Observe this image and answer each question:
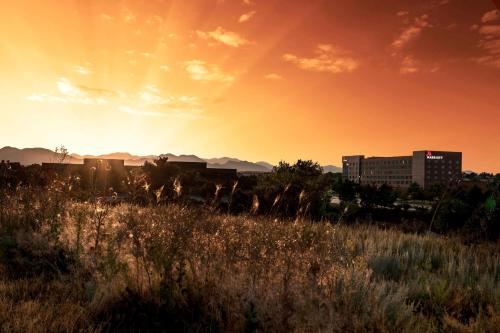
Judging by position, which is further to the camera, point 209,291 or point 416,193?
point 416,193

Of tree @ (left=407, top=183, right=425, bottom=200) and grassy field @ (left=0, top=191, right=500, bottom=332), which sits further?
tree @ (left=407, top=183, right=425, bottom=200)

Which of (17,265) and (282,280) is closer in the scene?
(282,280)

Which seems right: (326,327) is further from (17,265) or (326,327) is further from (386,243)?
(386,243)

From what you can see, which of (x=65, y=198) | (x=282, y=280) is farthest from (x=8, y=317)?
(x=65, y=198)

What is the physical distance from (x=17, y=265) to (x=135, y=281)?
2.35m

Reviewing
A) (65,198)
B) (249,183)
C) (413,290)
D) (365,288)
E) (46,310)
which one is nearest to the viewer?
(46,310)

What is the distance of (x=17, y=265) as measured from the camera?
232 inches

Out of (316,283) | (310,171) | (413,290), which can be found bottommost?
(413,290)

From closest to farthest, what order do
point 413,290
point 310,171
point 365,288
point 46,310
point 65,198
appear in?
point 46,310, point 365,288, point 413,290, point 65,198, point 310,171

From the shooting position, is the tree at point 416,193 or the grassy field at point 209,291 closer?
the grassy field at point 209,291

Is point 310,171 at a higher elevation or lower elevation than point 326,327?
higher

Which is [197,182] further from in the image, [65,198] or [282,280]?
[282,280]

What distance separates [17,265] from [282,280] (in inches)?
148

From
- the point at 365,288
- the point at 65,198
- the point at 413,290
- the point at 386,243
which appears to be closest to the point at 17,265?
the point at 65,198
